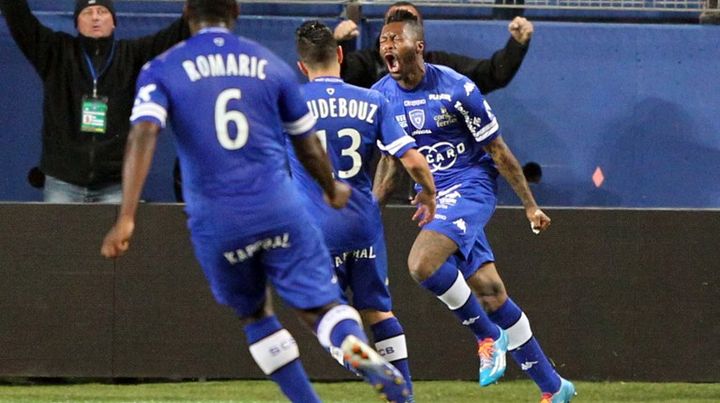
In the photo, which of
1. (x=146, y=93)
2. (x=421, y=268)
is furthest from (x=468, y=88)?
(x=146, y=93)

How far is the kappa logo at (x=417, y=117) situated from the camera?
8.70 metres

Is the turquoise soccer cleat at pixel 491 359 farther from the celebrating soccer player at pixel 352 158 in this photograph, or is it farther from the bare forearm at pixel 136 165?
the bare forearm at pixel 136 165

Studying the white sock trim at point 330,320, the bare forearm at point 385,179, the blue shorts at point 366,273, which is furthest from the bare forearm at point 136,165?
the bare forearm at point 385,179

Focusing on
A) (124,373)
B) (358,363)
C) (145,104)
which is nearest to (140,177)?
(145,104)

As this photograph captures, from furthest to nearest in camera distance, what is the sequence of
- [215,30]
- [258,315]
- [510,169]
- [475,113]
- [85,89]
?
[85,89] < [510,169] < [475,113] < [258,315] < [215,30]

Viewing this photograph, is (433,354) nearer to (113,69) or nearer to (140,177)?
(113,69)

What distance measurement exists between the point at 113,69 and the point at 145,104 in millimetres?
4954

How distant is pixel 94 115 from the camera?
34.5 ft

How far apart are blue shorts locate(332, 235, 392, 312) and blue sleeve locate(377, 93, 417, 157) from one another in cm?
57

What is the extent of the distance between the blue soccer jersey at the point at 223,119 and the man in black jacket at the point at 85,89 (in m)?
4.65

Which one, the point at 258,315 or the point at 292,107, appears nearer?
the point at 292,107

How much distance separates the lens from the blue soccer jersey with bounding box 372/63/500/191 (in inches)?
339

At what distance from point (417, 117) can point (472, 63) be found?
2.27m

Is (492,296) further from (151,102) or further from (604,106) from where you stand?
(151,102)
